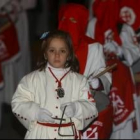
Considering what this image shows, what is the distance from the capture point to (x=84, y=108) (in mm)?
2688

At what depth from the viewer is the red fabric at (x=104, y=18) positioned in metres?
3.82

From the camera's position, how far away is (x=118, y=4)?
3934 millimetres

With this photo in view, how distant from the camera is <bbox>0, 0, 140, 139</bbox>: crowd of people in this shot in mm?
2689

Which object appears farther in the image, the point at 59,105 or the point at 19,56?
the point at 19,56

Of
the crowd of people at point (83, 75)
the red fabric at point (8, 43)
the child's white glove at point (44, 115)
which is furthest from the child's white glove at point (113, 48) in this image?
the child's white glove at point (44, 115)

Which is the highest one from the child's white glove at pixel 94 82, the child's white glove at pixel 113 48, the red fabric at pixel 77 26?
the red fabric at pixel 77 26

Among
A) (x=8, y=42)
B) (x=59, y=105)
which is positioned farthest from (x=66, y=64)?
(x=8, y=42)

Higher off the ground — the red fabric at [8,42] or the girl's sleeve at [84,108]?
the girl's sleeve at [84,108]

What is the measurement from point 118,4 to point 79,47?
84 centimetres

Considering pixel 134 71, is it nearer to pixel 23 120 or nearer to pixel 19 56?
pixel 19 56

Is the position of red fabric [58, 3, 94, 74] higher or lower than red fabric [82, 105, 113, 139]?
higher

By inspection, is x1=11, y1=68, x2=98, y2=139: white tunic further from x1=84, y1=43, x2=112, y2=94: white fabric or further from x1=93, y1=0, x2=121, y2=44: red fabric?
x1=93, y1=0, x2=121, y2=44: red fabric

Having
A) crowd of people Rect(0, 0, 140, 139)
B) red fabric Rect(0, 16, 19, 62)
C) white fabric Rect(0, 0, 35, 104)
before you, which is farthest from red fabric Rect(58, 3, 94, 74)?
white fabric Rect(0, 0, 35, 104)

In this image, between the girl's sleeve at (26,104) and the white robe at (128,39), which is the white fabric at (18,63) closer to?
the white robe at (128,39)
